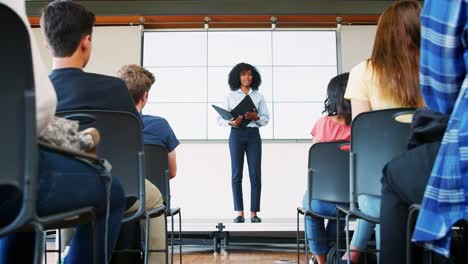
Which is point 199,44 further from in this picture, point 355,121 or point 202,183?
point 355,121

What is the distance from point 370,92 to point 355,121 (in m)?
0.16

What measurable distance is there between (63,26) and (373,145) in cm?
110

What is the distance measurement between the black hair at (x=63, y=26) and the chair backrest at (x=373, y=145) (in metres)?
0.97

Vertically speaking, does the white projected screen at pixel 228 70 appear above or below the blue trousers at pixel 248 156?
above

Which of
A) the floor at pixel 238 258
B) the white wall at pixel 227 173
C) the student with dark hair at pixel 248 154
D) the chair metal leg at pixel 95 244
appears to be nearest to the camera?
the chair metal leg at pixel 95 244

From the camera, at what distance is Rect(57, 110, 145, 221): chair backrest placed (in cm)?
173

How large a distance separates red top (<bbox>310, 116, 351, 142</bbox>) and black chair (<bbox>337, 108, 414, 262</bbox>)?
895 millimetres

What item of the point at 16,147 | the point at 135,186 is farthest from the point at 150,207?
the point at 16,147

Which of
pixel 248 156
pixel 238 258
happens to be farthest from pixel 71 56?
pixel 248 156

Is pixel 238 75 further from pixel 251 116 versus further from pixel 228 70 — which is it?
pixel 228 70

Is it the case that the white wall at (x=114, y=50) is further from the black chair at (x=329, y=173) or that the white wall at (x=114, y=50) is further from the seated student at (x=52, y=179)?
the seated student at (x=52, y=179)

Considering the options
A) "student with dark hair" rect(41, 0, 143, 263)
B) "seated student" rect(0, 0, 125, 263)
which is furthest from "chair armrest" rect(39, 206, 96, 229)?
"student with dark hair" rect(41, 0, 143, 263)

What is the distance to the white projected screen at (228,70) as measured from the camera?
5.81m

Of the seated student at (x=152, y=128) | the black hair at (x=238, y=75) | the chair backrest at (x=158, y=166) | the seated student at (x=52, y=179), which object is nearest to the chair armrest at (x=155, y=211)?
the seated student at (x=152, y=128)
